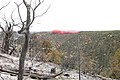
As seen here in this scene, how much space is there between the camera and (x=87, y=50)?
99750 mm

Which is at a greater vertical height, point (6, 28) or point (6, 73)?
point (6, 28)

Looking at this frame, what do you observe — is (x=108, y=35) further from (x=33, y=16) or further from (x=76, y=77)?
(x=33, y=16)

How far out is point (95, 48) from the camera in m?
101

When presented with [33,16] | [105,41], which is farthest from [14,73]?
[105,41]

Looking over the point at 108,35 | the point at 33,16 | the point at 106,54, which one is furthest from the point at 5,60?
the point at 108,35

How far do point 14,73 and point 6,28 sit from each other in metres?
13.4

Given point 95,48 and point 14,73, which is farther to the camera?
point 95,48

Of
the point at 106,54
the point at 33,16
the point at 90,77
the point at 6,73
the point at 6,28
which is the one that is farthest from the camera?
the point at 106,54

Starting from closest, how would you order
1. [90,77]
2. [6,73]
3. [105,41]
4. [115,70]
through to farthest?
[6,73] < [90,77] < [115,70] < [105,41]

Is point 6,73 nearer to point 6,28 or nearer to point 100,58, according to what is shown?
point 6,28

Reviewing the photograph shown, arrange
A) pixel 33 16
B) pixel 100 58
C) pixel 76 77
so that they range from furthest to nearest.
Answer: pixel 100 58 < pixel 76 77 < pixel 33 16

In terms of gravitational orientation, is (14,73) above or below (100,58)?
above

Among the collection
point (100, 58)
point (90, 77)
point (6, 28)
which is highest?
point (6, 28)

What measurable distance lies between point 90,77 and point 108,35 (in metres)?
96.2
